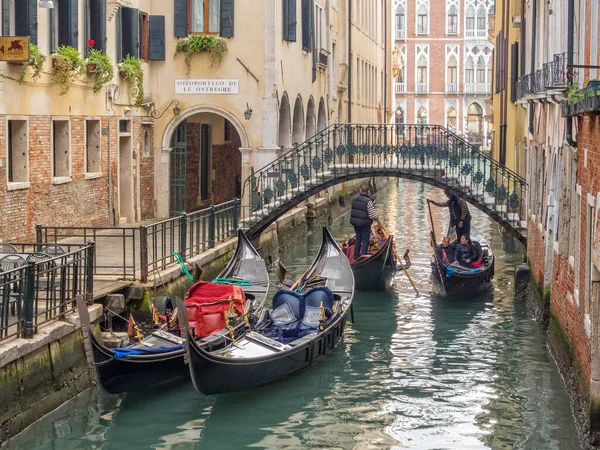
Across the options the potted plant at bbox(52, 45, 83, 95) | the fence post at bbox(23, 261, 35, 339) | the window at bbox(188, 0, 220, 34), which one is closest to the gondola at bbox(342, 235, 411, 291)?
the potted plant at bbox(52, 45, 83, 95)

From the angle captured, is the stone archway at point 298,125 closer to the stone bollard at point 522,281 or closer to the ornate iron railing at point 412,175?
the ornate iron railing at point 412,175

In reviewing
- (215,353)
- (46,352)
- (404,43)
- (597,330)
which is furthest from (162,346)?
(404,43)

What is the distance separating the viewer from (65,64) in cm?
1702

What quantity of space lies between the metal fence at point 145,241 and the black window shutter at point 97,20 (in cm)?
295

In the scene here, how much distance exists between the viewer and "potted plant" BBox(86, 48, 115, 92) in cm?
1825

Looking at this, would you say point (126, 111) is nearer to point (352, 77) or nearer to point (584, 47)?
point (584, 47)

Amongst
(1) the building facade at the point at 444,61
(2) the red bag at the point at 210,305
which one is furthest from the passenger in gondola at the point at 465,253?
(1) the building facade at the point at 444,61

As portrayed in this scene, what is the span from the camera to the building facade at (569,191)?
→ 9.83m

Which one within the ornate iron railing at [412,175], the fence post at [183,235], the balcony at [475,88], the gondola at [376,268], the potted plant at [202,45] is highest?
the balcony at [475,88]

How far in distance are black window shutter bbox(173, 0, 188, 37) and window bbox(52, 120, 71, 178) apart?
15.6 feet

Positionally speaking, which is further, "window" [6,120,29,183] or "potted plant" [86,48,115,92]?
"potted plant" [86,48,115,92]

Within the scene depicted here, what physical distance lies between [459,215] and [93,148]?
5753 mm

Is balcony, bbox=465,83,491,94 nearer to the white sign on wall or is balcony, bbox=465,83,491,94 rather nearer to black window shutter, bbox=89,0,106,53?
the white sign on wall

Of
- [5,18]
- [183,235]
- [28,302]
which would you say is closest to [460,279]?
[183,235]
